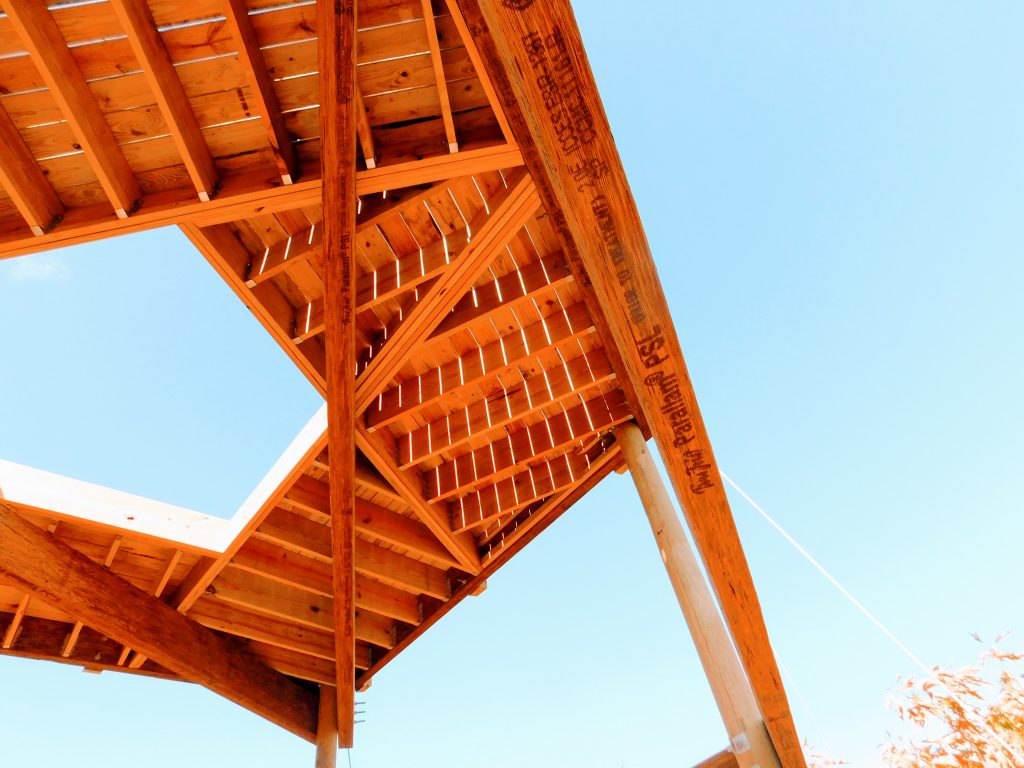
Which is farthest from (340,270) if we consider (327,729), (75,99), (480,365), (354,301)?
(327,729)

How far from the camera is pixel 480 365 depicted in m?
4.12

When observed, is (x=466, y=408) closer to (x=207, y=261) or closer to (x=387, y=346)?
(x=387, y=346)

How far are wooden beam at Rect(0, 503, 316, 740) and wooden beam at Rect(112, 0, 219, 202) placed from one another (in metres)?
2.28

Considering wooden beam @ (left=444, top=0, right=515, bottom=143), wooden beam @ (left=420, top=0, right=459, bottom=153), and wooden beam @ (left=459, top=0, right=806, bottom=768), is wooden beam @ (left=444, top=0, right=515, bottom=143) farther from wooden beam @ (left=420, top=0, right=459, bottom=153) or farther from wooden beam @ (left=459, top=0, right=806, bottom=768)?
wooden beam @ (left=459, top=0, right=806, bottom=768)

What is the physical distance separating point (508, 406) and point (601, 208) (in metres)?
2.91

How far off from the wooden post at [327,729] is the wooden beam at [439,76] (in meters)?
4.73

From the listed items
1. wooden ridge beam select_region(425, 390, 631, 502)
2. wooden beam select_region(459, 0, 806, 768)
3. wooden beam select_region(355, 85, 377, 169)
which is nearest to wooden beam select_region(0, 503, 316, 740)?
wooden ridge beam select_region(425, 390, 631, 502)

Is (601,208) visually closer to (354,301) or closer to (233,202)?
(354,301)

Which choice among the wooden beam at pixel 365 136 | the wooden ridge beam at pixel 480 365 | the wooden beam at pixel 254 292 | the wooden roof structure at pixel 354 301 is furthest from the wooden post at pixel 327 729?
the wooden beam at pixel 365 136

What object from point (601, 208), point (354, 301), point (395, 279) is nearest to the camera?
point (601, 208)

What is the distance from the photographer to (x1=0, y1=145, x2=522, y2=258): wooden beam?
2.82m

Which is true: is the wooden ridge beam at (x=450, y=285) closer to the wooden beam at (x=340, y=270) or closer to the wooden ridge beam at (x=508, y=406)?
the wooden beam at (x=340, y=270)

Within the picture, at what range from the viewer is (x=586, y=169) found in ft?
4.55

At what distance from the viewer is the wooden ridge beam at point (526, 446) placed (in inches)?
170
